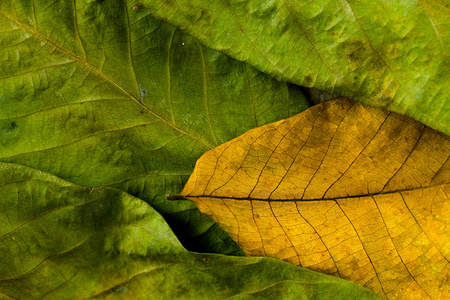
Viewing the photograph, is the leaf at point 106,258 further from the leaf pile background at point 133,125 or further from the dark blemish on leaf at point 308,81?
the dark blemish on leaf at point 308,81

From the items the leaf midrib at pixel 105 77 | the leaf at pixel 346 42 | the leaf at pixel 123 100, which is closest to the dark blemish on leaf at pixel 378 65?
the leaf at pixel 346 42

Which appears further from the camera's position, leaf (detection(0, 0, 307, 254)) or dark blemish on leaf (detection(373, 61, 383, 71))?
leaf (detection(0, 0, 307, 254))

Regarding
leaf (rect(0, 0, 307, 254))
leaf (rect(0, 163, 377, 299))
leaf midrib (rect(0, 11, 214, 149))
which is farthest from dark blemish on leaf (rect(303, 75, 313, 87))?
leaf (rect(0, 163, 377, 299))

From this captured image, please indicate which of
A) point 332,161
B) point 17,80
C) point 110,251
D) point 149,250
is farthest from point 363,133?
point 17,80

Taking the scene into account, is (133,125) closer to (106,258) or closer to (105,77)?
(105,77)

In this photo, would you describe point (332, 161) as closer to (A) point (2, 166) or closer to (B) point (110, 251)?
(B) point (110, 251)

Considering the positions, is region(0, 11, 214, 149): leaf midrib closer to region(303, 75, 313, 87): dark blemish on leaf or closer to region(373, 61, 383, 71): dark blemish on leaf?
region(303, 75, 313, 87): dark blemish on leaf

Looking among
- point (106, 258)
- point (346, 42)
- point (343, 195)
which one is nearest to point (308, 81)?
point (346, 42)

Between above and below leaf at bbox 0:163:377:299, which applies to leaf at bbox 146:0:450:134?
above
